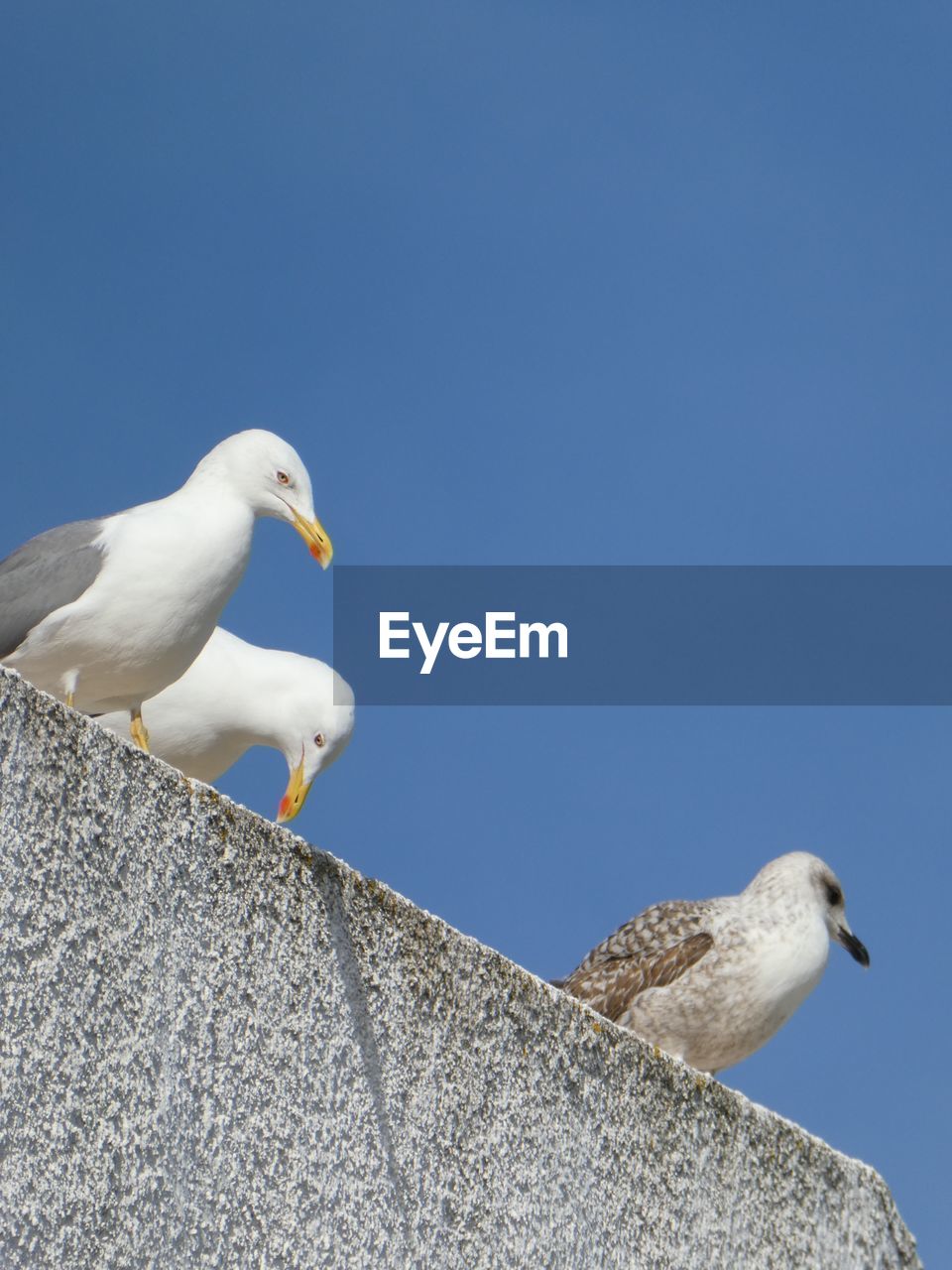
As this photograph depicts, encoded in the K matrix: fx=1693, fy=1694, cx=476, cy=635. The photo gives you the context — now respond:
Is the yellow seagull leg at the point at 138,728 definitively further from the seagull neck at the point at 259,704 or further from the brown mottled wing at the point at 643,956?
the brown mottled wing at the point at 643,956

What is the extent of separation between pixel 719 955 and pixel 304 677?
59.6 inches

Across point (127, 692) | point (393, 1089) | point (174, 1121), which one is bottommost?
point (174, 1121)

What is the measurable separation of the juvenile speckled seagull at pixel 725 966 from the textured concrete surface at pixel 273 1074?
119 cm

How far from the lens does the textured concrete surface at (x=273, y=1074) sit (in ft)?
7.47

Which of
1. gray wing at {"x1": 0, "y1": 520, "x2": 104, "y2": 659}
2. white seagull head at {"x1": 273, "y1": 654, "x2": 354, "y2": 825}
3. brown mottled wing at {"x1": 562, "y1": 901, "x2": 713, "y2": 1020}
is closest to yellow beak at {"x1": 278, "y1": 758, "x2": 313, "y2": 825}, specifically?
white seagull head at {"x1": 273, "y1": 654, "x2": 354, "y2": 825}

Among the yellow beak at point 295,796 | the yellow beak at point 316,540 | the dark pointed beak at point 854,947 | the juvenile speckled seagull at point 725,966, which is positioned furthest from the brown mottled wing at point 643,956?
the yellow beak at point 316,540

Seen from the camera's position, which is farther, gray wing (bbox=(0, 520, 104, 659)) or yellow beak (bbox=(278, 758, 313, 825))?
yellow beak (bbox=(278, 758, 313, 825))

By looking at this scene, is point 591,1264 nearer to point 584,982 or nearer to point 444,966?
point 444,966

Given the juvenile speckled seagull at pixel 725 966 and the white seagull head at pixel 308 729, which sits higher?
the white seagull head at pixel 308 729

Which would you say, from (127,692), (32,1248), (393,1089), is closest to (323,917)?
(393,1089)

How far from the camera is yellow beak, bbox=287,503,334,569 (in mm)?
3988

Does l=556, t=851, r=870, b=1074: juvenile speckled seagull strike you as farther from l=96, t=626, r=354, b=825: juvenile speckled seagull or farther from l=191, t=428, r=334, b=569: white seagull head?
l=191, t=428, r=334, b=569: white seagull head

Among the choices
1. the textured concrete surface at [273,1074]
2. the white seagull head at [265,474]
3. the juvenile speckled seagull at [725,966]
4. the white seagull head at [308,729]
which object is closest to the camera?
the textured concrete surface at [273,1074]

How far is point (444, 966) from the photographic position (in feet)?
9.96
